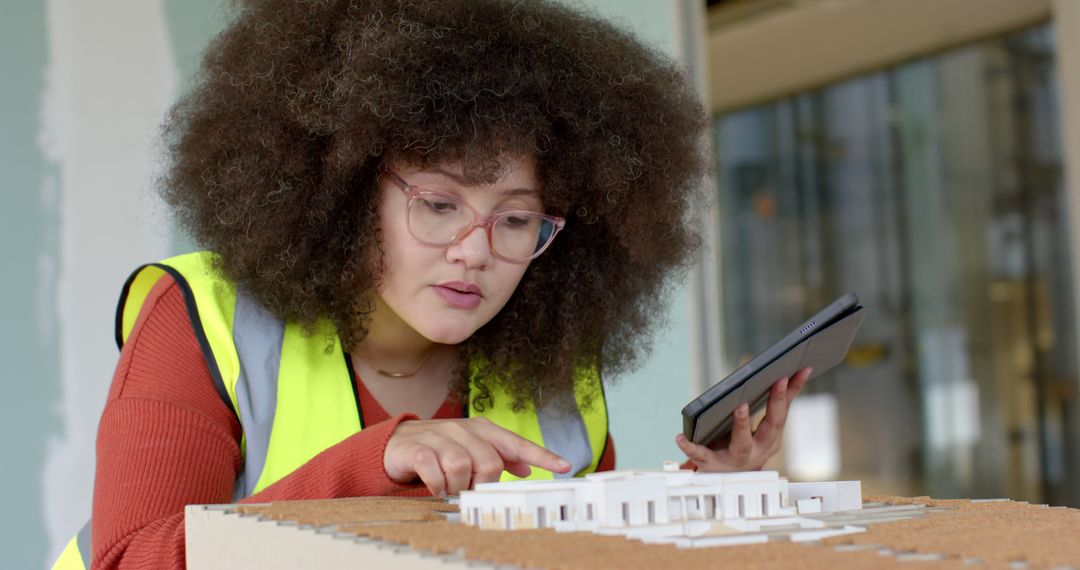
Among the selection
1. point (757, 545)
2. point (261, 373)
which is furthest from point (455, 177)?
point (757, 545)

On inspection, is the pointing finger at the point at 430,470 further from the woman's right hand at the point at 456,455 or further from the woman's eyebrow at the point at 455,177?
the woman's eyebrow at the point at 455,177

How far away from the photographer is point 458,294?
135 centimetres

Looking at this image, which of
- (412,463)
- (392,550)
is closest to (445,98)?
(412,463)

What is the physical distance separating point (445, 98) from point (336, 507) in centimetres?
61

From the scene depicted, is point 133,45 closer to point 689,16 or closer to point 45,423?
point 45,423

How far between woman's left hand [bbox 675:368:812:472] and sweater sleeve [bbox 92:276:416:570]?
393 mm

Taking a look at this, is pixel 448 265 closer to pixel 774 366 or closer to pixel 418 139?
pixel 418 139

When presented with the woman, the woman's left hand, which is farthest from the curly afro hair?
the woman's left hand

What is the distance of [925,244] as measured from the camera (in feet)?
18.9

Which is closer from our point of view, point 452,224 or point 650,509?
point 650,509

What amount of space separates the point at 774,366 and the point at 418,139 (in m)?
0.47

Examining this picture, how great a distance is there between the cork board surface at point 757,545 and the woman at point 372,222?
0.38 m

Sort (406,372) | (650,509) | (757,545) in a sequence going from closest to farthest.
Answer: (757,545) → (650,509) → (406,372)

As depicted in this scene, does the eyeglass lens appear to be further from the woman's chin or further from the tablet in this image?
the tablet
